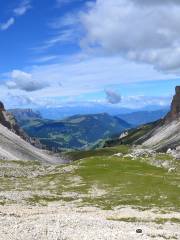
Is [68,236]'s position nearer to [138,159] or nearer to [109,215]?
[109,215]

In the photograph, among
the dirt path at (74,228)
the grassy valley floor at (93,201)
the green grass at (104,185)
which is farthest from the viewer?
the green grass at (104,185)

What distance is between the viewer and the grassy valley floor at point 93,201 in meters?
42.9

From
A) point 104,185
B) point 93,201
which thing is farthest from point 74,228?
point 104,185

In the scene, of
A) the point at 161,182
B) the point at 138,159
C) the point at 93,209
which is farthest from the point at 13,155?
the point at 93,209

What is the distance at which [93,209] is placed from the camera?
2522 inches

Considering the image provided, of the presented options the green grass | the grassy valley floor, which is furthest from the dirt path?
the green grass

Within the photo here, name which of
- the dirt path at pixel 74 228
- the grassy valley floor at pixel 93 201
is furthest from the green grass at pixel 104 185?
the dirt path at pixel 74 228

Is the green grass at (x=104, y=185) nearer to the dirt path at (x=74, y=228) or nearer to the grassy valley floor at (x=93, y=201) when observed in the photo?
the grassy valley floor at (x=93, y=201)

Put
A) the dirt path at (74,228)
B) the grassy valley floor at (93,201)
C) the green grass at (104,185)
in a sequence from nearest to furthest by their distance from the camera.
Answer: the dirt path at (74,228)
the grassy valley floor at (93,201)
the green grass at (104,185)

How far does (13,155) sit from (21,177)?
75.0 metres

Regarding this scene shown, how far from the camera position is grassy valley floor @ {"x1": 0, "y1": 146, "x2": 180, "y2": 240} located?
141ft

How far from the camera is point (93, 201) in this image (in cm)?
7300

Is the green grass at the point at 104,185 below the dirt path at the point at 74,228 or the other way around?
the other way around

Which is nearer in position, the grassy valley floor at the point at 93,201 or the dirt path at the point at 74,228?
the dirt path at the point at 74,228
